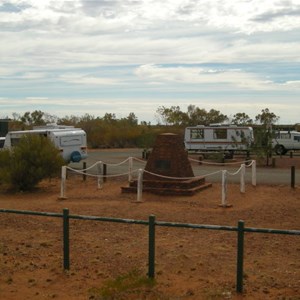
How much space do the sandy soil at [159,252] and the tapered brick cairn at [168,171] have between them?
4.68 ft

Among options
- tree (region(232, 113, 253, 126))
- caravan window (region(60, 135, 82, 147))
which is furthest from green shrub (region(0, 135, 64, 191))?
tree (region(232, 113, 253, 126))

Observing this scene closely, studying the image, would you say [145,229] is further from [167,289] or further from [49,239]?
[167,289]

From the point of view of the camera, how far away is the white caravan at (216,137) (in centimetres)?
3319

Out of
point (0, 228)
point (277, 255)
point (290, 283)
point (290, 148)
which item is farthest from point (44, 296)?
point (290, 148)

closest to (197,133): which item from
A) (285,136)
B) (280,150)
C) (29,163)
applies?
(280,150)

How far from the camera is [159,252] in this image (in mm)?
8852

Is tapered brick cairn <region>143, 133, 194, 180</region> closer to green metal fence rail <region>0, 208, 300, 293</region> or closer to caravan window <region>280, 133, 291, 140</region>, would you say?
green metal fence rail <region>0, 208, 300, 293</region>

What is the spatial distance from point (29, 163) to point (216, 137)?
59.0 ft

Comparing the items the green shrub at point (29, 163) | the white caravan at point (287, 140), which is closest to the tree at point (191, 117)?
the white caravan at point (287, 140)

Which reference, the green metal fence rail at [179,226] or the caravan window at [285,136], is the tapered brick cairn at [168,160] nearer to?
the green metal fence rail at [179,226]

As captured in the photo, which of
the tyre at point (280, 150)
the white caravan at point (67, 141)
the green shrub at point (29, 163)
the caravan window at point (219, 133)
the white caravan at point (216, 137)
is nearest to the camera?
the green shrub at point (29, 163)

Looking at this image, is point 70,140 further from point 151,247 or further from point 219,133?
point 151,247

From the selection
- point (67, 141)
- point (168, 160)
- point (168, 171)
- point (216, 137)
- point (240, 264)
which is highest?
point (216, 137)

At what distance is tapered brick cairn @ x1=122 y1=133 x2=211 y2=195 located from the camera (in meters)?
16.5
